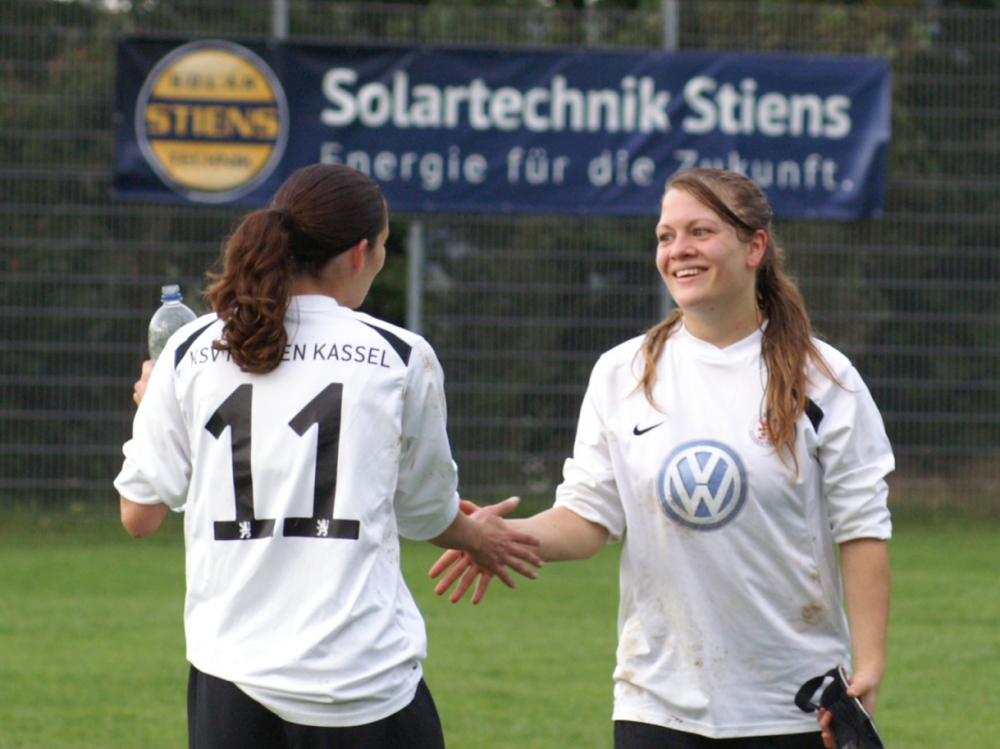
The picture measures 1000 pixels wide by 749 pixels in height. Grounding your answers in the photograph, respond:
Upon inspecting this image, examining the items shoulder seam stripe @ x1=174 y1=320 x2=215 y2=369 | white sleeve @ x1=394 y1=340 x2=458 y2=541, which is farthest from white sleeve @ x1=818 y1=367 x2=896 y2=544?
shoulder seam stripe @ x1=174 y1=320 x2=215 y2=369

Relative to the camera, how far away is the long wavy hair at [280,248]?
9.30 feet

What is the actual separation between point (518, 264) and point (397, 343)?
8.38 m

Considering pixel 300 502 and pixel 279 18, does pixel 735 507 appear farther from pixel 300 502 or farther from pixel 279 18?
pixel 279 18

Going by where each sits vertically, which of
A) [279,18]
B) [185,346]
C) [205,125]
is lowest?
[185,346]

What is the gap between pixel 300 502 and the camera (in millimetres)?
2781

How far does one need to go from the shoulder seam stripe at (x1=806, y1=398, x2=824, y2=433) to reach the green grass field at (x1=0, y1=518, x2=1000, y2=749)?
9.48ft

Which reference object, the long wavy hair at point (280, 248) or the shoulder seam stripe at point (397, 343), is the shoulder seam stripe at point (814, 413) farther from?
the long wavy hair at point (280, 248)

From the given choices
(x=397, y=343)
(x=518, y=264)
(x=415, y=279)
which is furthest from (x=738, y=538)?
(x=518, y=264)

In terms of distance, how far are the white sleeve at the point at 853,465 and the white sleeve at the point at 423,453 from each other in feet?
2.67

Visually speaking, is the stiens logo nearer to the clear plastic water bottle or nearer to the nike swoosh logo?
the nike swoosh logo

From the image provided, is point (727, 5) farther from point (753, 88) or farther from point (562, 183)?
point (562, 183)

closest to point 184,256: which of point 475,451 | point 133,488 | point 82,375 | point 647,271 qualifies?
point 82,375

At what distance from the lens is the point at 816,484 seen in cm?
318

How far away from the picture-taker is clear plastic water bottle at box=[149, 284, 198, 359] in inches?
136
